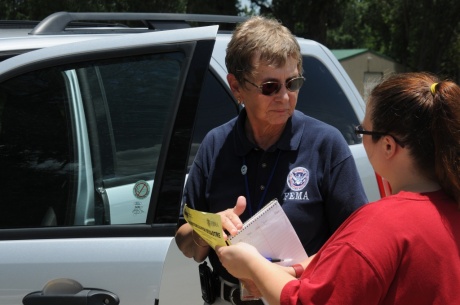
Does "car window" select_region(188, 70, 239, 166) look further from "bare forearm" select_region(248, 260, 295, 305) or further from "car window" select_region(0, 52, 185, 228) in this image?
"bare forearm" select_region(248, 260, 295, 305)

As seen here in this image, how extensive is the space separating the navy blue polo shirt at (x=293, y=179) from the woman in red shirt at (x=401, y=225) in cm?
45

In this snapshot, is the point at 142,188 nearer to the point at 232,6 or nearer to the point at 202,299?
the point at 202,299

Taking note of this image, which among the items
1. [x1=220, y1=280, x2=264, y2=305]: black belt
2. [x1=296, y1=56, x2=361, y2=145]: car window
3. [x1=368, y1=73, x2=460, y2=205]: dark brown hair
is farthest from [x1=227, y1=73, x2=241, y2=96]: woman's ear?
[x1=296, y1=56, x2=361, y2=145]: car window

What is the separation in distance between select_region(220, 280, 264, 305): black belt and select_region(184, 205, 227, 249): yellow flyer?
0.32 meters

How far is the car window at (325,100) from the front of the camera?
11.7ft

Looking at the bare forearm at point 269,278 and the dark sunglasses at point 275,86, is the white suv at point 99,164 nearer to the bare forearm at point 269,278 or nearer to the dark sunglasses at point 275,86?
the dark sunglasses at point 275,86

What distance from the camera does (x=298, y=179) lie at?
2.24 metres

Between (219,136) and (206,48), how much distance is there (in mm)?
338

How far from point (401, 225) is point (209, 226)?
0.55 m

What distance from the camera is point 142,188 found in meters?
2.58

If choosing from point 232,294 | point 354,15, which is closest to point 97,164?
point 232,294

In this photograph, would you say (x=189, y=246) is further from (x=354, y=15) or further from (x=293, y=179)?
(x=354, y=15)

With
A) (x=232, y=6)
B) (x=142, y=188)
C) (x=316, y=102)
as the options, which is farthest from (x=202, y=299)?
(x=232, y=6)

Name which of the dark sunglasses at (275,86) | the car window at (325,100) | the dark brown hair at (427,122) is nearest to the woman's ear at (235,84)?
the dark sunglasses at (275,86)
